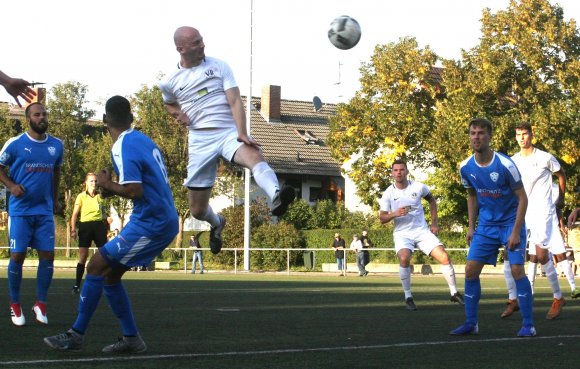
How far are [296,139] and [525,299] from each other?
228 feet

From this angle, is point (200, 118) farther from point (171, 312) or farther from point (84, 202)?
point (84, 202)

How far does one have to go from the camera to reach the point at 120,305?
27.4 feet

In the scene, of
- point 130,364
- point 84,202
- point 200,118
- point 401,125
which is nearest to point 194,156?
point 200,118

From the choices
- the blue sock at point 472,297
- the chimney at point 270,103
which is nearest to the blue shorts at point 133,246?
the blue sock at point 472,297

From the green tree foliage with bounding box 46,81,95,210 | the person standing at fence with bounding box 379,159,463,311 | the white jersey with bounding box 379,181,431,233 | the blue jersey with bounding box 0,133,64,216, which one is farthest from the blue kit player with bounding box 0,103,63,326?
the green tree foliage with bounding box 46,81,95,210

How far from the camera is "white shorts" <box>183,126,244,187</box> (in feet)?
35.9

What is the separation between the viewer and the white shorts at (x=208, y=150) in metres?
11.0

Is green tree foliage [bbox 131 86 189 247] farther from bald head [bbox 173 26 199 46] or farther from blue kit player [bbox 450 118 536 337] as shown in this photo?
blue kit player [bbox 450 118 536 337]

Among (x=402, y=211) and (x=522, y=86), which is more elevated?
(x=522, y=86)

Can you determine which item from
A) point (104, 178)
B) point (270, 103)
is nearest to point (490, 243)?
point (104, 178)

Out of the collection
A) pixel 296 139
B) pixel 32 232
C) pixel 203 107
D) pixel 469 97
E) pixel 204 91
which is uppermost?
pixel 296 139

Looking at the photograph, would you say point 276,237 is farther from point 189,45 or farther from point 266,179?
point 266,179

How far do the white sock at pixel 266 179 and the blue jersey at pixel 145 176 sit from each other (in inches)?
71.7

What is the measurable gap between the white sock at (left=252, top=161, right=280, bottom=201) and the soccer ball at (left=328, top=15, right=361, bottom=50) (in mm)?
8996
